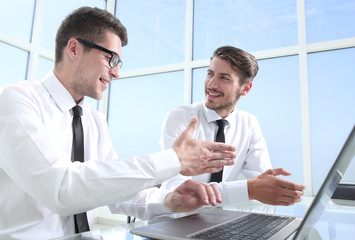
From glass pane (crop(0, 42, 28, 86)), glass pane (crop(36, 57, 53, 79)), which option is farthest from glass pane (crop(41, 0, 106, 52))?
glass pane (crop(0, 42, 28, 86))

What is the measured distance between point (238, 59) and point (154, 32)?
2.25 metres

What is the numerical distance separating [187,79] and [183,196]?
2.77 meters

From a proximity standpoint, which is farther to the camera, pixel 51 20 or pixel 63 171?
pixel 51 20

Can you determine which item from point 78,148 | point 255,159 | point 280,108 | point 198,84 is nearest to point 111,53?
point 78,148

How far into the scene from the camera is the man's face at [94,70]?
132cm

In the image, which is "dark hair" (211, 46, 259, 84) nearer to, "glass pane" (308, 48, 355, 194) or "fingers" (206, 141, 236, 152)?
"glass pane" (308, 48, 355, 194)

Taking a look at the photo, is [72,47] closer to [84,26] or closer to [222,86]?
[84,26]

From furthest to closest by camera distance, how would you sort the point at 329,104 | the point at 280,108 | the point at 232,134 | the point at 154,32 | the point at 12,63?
1. the point at 154,32
2. the point at 12,63
3. the point at 280,108
4. the point at 329,104
5. the point at 232,134

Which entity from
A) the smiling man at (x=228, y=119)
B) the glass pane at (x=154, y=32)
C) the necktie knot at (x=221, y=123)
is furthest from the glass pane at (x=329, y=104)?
the glass pane at (x=154, y=32)

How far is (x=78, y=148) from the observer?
119 cm

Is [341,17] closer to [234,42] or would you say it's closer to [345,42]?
[345,42]

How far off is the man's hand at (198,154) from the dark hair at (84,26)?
28.8 inches

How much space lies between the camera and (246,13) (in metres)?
3.43

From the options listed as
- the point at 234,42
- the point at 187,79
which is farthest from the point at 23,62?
the point at 234,42
